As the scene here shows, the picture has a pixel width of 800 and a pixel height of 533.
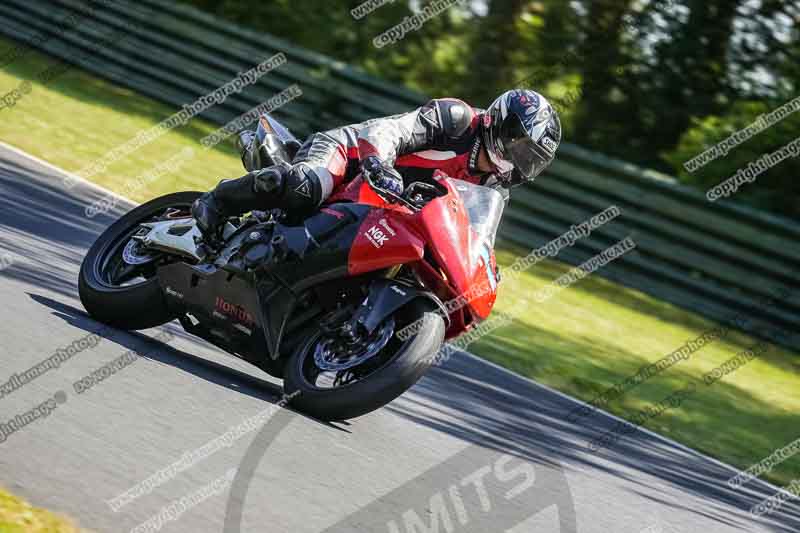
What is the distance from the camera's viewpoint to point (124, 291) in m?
6.66

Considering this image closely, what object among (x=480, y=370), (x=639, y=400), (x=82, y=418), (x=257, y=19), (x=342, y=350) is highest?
(x=82, y=418)

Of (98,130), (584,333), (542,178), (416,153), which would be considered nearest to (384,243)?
(416,153)

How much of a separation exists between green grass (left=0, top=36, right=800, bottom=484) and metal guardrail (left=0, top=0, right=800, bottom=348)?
0.35 meters

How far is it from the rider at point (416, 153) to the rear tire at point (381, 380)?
30.0 inches

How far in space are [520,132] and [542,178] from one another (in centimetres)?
838

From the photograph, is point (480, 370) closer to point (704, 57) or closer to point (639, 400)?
point (639, 400)

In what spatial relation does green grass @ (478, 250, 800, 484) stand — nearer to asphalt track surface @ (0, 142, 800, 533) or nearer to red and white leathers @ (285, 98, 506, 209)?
asphalt track surface @ (0, 142, 800, 533)

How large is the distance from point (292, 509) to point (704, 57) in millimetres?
13868

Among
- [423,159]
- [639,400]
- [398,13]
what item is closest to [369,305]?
[423,159]

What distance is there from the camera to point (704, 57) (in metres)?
17.4

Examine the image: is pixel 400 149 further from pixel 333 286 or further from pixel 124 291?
pixel 124 291

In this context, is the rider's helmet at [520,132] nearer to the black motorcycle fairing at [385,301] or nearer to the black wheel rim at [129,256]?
the black motorcycle fairing at [385,301]

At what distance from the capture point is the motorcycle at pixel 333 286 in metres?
5.80

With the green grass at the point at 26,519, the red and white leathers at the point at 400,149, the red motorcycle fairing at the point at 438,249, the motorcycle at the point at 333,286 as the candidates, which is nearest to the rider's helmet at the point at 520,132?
the red and white leathers at the point at 400,149
